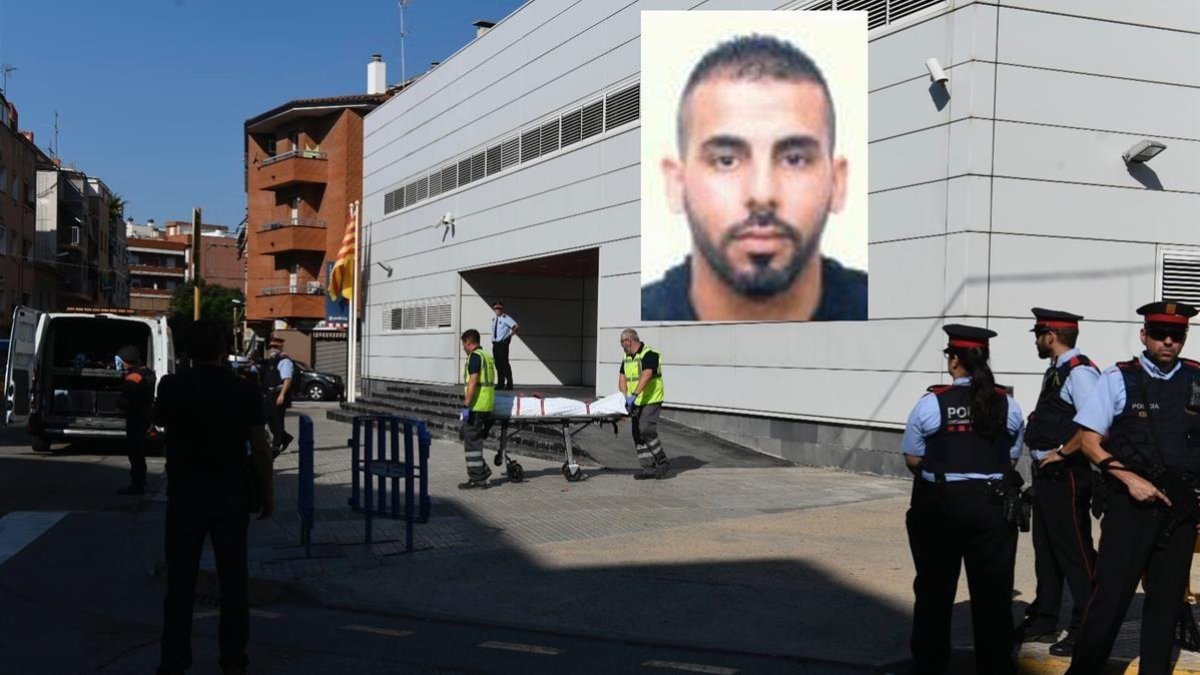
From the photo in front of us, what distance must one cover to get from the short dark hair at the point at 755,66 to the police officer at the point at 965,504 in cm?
1056

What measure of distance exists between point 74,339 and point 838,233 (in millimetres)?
12805

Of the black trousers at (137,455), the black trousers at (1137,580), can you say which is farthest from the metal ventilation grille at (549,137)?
the black trousers at (1137,580)

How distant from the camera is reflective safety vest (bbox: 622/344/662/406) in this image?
538 inches

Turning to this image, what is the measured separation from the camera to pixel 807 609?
24.4 feet

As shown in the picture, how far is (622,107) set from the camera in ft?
67.5

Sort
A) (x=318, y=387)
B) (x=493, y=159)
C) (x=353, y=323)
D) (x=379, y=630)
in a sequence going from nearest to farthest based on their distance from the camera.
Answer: (x=379, y=630)
(x=493, y=159)
(x=353, y=323)
(x=318, y=387)

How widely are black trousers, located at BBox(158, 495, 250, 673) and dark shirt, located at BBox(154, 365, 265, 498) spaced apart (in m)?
0.08

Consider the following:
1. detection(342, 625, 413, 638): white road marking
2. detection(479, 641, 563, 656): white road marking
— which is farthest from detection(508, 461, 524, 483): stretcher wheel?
detection(479, 641, 563, 656): white road marking

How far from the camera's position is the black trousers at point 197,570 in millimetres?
5508

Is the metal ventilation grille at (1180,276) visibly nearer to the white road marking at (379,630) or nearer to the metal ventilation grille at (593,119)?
the metal ventilation grille at (593,119)

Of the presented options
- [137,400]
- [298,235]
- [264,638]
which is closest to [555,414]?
[137,400]

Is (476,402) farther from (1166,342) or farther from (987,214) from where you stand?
(1166,342)

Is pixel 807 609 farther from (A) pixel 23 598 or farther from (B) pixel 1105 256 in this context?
(B) pixel 1105 256

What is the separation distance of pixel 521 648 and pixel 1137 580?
330 cm
